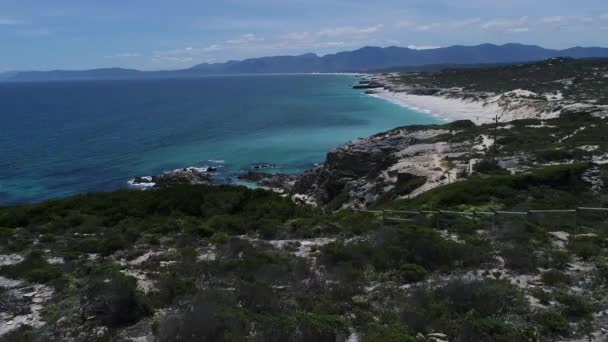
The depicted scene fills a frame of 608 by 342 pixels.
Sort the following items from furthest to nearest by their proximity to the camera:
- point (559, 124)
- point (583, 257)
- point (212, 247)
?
point (559, 124)
point (212, 247)
point (583, 257)

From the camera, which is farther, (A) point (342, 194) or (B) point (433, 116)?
(B) point (433, 116)

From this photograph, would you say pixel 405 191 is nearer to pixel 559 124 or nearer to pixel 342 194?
pixel 342 194

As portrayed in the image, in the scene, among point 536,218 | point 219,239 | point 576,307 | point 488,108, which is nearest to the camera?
point 576,307

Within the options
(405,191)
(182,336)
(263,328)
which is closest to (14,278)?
(182,336)

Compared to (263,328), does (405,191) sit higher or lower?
lower

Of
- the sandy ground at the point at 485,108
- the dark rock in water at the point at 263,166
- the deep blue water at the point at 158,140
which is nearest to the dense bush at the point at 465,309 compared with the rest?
the deep blue water at the point at 158,140

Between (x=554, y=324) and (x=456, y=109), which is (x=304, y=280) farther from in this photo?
(x=456, y=109)

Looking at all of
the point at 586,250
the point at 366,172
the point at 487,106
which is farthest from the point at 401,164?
the point at 487,106
